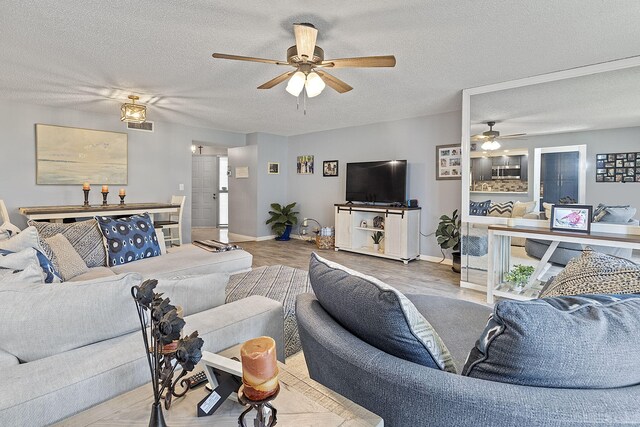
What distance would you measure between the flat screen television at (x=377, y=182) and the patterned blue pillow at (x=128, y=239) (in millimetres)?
3666

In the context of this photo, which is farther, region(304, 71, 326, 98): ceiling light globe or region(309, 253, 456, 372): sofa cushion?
region(304, 71, 326, 98): ceiling light globe

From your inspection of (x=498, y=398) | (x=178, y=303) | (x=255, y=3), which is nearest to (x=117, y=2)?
(x=255, y=3)

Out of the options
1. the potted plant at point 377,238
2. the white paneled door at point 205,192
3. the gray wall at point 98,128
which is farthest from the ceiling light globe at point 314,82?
the white paneled door at point 205,192

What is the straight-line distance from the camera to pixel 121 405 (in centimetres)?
82

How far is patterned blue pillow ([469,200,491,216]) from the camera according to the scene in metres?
3.92

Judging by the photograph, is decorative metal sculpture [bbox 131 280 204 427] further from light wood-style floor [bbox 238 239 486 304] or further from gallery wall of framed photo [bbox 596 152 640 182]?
gallery wall of framed photo [bbox 596 152 640 182]

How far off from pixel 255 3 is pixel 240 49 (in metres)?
0.78

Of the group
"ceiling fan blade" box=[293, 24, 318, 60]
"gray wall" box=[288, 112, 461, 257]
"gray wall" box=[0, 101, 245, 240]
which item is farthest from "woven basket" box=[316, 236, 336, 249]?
"ceiling fan blade" box=[293, 24, 318, 60]

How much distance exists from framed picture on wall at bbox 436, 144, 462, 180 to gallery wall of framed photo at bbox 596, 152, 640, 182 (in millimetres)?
1852

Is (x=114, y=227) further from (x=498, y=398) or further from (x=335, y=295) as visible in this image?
(x=498, y=398)

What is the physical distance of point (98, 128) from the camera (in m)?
5.52

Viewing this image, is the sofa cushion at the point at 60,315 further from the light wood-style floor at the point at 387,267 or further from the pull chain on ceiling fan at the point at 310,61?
the light wood-style floor at the point at 387,267

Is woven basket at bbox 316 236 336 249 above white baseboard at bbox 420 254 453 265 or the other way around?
above

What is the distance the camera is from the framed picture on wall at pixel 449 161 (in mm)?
4965
